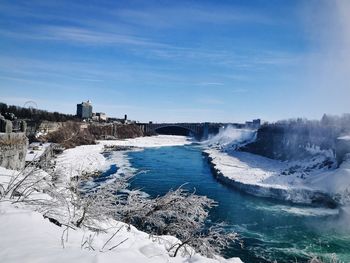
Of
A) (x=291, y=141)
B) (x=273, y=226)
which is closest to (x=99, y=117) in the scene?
(x=291, y=141)

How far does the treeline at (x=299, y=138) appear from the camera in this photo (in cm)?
5853

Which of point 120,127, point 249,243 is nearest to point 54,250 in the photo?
point 249,243

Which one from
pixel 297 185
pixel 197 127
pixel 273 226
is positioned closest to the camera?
pixel 273 226

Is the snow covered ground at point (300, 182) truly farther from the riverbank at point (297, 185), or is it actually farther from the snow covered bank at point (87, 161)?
the snow covered bank at point (87, 161)

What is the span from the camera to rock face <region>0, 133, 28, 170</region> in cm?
1179

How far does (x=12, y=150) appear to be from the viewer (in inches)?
488

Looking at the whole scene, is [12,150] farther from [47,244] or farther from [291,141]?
[291,141]

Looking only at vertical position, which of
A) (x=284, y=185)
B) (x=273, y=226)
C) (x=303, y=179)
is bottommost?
(x=273, y=226)

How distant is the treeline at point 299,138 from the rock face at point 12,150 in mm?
46134

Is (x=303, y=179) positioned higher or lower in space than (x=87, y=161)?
higher

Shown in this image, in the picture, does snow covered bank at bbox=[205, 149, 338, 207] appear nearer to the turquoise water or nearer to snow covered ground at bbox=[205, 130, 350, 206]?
snow covered ground at bbox=[205, 130, 350, 206]

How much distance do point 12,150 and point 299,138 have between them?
65434mm

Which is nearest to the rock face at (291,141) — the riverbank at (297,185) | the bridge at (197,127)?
the riverbank at (297,185)

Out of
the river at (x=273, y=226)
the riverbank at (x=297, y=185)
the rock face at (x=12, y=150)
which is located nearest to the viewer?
the rock face at (x=12, y=150)
